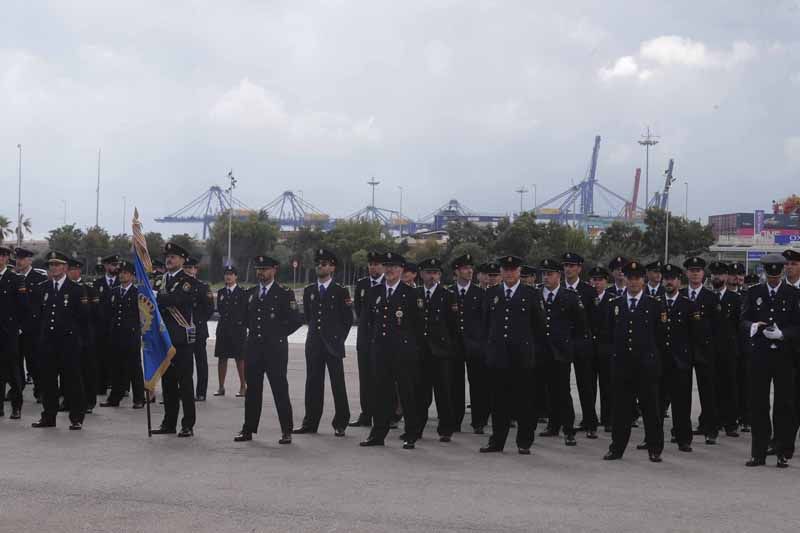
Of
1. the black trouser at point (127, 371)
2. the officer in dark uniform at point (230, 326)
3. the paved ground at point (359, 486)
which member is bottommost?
the paved ground at point (359, 486)

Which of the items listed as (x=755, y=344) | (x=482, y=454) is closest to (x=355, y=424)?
(x=482, y=454)

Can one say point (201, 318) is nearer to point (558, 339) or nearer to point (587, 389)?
point (558, 339)

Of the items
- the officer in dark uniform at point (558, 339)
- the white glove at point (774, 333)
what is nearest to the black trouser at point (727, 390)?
the officer in dark uniform at point (558, 339)

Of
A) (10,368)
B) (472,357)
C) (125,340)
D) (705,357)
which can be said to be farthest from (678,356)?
(10,368)

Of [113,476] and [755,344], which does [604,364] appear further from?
[113,476]

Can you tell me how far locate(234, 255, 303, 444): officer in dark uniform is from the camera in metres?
9.72

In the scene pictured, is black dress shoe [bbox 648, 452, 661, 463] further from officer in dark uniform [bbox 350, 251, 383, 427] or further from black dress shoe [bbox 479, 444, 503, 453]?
officer in dark uniform [bbox 350, 251, 383, 427]

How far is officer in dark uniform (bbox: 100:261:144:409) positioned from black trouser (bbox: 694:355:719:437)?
7.12 meters

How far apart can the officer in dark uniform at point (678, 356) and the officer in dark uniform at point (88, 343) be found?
6637 mm

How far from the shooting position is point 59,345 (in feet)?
34.1

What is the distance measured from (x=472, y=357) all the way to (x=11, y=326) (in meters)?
5.51

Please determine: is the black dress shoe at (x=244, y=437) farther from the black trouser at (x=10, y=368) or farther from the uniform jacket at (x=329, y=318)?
the black trouser at (x=10, y=368)

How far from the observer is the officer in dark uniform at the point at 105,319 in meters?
13.1

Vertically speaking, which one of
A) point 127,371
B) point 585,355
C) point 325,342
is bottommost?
point 127,371
